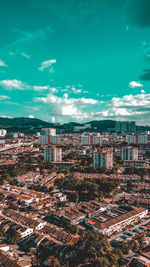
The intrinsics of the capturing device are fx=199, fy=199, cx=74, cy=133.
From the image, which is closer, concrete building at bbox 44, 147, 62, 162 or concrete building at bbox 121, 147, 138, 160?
concrete building at bbox 121, 147, 138, 160

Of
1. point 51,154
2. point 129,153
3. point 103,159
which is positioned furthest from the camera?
point 51,154

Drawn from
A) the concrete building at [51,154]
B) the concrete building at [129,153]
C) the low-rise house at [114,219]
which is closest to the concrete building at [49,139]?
the concrete building at [51,154]

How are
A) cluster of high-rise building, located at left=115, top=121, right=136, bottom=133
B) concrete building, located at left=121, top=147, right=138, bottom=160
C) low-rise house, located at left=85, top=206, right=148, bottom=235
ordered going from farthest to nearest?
cluster of high-rise building, located at left=115, top=121, right=136, bottom=133, concrete building, located at left=121, top=147, right=138, bottom=160, low-rise house, located at left=85, top=206, right=148, bottom=235

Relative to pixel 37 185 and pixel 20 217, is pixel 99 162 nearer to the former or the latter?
pixel 37 185

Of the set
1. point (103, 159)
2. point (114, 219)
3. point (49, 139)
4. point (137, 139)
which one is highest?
point (137, 139)

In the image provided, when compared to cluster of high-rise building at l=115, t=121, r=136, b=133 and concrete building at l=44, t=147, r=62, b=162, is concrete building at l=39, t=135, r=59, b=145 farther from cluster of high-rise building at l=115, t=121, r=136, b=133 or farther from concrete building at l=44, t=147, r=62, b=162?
cluster of high-rise building at l=115, t=121, r=136, b=133

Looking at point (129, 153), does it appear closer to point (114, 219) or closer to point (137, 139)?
point (114, 219)

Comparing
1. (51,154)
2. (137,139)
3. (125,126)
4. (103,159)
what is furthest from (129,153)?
(125,126)

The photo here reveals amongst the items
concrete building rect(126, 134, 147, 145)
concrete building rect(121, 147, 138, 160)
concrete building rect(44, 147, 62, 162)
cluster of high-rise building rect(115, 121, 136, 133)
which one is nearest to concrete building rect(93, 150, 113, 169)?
concrete building rect(121, 147, 138, 160)

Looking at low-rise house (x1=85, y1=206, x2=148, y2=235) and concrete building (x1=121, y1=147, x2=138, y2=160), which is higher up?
concrete building (x1=121, y1=147, x2=138, y2=160)

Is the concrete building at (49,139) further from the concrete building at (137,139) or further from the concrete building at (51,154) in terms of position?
the concrete building at (51,154)
